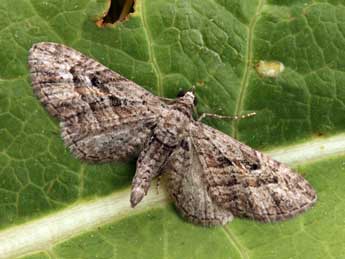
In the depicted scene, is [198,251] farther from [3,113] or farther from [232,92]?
[3,113]

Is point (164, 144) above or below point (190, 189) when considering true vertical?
above

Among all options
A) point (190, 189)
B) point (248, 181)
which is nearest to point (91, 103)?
point (190, 189)

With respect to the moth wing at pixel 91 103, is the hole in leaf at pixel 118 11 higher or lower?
higher

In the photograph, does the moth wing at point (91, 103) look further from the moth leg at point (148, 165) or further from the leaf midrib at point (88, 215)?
the leaf midrib at point (88, 215)

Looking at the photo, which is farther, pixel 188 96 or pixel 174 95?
pixel 174 95

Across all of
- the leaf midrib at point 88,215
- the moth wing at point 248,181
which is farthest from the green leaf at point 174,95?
the moth wing at point 248,181

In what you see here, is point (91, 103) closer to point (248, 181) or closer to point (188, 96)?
point (188, 96)

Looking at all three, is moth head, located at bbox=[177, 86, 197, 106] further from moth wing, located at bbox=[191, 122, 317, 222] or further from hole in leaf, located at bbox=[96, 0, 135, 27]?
hole in leaf, located at bbox=[96, 0, 135, 27]
